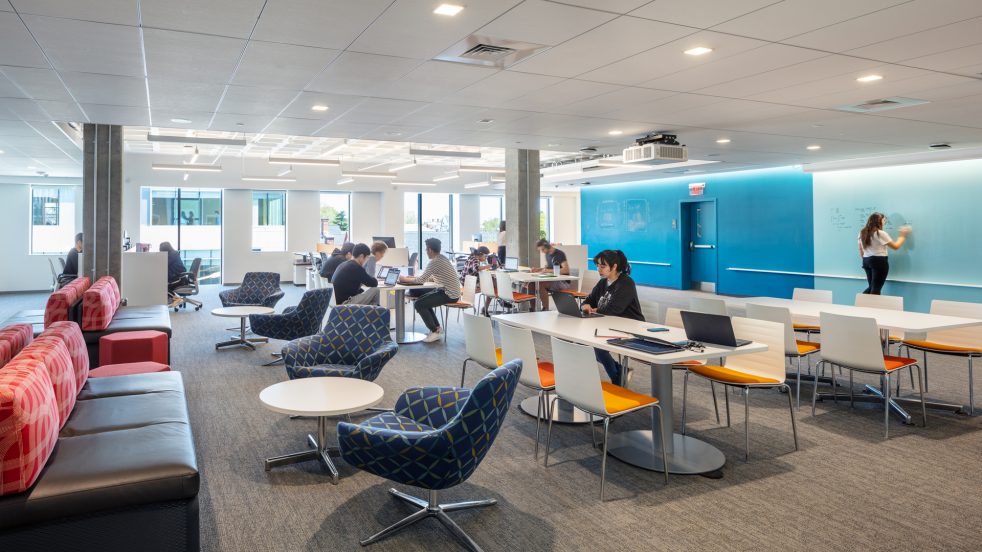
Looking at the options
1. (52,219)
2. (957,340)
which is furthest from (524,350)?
(52,219)

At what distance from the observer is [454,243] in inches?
814

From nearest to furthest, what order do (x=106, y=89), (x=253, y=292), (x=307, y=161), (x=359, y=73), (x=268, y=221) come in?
(x=359, y=73) < (x=106, y=89) < (x=253, y=292) < (x=307, y=161) < (x=268, y=221)

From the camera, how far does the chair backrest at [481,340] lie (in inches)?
184

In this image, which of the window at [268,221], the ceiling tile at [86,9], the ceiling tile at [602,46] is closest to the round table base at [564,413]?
the ceiling tile at [602,46]

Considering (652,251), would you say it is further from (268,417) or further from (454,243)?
(268,417)

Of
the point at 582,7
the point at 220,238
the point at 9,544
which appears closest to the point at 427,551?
the point at 9,544

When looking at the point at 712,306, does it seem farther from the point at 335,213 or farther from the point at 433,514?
the point at 335,213

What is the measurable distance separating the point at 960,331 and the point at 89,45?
7.35 m

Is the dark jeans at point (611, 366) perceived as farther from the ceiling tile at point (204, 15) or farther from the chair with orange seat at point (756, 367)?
the ceiling tile at point (204, 15)

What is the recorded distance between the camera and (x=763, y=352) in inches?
177

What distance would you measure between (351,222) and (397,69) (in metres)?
13.5

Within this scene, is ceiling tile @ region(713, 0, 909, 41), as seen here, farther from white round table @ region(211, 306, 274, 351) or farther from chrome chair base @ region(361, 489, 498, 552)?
white round table @ region(211, 306, 274, 351)

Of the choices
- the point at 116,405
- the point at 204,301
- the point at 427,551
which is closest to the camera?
the point at 427,551

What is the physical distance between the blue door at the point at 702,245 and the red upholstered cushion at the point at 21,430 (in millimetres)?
14235
